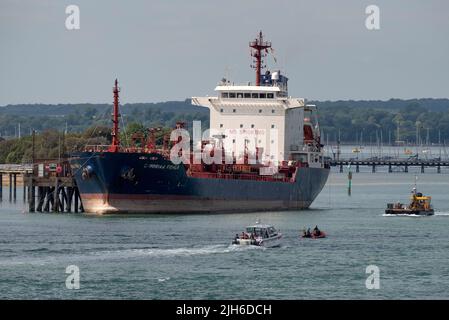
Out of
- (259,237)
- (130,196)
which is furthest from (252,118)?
(259,237)

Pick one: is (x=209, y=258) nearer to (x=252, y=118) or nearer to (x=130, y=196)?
(x=130, y=196)

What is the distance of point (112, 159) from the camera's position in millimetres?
92375

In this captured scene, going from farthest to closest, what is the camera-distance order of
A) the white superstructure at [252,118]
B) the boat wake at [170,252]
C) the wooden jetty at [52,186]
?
the white superstructure at [252,118] < the wooden jetty at [52,186] < the boat wake at [170,252]

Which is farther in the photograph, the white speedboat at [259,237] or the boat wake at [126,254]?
the white speedboat at [259,237]

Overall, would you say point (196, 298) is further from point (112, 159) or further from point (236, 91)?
point (236, 91)

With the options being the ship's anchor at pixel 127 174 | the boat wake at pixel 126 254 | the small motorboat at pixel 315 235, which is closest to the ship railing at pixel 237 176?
the ship's anchor at pixel 127 174

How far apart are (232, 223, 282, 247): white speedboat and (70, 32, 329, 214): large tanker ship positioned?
19.7m

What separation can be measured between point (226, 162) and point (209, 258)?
38.6 m

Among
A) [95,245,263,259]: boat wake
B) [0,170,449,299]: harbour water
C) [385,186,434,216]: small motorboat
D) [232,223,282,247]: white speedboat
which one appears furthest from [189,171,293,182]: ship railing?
[95,245,263,259]: boat wake

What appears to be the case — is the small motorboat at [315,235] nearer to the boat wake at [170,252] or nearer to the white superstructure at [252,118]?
the boat wake at [170,252]

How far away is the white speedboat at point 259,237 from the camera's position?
72500 millimetres

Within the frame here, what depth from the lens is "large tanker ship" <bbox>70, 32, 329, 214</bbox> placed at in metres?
93.1

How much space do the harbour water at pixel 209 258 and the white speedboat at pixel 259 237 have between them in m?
0.60
